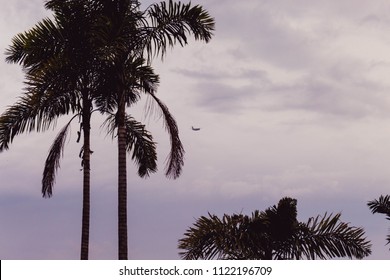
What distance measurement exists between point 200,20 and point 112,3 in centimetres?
291

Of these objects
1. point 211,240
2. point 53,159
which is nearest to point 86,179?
point 53,159

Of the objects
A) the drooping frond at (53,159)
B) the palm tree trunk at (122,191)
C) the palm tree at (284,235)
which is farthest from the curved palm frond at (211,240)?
the drooping frond at (53,159)

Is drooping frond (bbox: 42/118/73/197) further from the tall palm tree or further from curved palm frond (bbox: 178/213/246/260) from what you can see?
curved palm frond (bbox: 178/213/246/260)

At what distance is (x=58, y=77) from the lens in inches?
790

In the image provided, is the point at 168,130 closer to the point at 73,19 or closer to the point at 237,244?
the point at 73,19

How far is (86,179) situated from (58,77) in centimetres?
382

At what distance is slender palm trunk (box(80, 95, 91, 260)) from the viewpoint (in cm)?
2158

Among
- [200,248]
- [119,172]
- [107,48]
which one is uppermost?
[107,48]

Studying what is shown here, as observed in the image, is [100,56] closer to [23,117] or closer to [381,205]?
[23,117]

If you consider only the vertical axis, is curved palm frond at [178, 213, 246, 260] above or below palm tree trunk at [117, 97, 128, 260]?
below

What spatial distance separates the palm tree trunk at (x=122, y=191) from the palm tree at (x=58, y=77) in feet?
4.78

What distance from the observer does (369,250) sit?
607 inches

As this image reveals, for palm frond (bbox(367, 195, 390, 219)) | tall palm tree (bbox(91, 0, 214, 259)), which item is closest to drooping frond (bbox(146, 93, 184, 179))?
tall palm tree (bbox(91, 0, 214, 259))

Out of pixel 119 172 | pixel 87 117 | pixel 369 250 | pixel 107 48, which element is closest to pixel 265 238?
pixel 369 250
